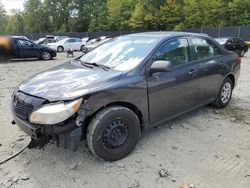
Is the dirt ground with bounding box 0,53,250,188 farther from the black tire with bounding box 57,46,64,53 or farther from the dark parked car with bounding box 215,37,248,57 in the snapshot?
the black tire with bounding box 57,46,64,53

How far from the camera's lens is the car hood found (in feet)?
11.2

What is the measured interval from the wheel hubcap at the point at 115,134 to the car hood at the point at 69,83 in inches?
19.1

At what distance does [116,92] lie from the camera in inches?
143

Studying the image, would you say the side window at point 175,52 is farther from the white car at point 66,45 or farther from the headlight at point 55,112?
the white car at point 66,45

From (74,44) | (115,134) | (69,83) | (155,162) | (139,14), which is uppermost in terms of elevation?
(69,83)

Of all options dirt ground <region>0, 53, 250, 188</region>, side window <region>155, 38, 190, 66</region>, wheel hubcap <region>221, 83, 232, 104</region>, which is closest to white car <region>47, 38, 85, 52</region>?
wheel hubcap <region>221, 83, 232, 104</region>

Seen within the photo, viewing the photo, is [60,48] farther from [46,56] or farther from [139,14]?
[139,14]

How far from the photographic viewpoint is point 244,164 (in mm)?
3697

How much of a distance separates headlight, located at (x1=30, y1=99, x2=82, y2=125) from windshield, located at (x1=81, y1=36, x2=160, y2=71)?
988mm

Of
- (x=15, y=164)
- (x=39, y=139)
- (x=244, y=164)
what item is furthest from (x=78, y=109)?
(x=244, y=164)

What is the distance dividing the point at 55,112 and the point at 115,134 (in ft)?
2.78

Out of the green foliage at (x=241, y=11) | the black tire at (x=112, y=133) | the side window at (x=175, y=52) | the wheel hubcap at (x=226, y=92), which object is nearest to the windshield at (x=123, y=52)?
the side window at (x=175, y=52)

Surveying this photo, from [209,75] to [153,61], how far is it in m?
1.51

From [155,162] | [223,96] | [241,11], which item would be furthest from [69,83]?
[241,11]
